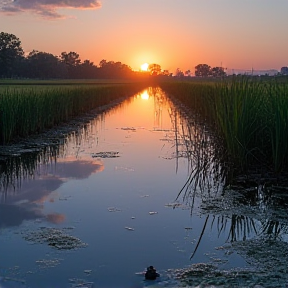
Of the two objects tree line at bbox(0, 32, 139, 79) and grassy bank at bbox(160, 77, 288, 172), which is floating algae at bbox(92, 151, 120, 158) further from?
tree line at bbox(0, 32, 139, 79)

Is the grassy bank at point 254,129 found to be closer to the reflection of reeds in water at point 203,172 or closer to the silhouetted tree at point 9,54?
the reflection of reeds in water at point 203,172

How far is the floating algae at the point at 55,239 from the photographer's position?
13.0 feet

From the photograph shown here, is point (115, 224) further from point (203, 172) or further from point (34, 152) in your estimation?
point (34, 152)

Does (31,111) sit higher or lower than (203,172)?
higher

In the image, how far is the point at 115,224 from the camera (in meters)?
4.62

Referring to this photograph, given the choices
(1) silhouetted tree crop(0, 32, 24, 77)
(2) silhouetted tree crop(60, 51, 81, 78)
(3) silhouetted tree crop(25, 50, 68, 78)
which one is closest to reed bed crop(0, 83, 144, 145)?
(1) silhouetted tree crop(0, 32, 24, 77)

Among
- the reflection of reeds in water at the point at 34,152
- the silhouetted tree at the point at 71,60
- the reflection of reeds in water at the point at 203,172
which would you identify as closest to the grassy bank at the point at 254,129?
the reflection of reeds in water at the point at 203,172

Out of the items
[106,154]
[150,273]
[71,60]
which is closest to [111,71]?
[71,60]

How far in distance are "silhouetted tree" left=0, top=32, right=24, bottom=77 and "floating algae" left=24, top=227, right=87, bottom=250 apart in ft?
257

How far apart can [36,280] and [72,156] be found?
564 centimetres

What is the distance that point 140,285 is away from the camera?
126 inches

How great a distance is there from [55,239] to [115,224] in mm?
731

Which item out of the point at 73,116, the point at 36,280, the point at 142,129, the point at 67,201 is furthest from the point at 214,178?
the point at 73,116

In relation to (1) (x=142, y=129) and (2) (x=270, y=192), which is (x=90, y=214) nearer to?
(2) (x=270, y=192)
